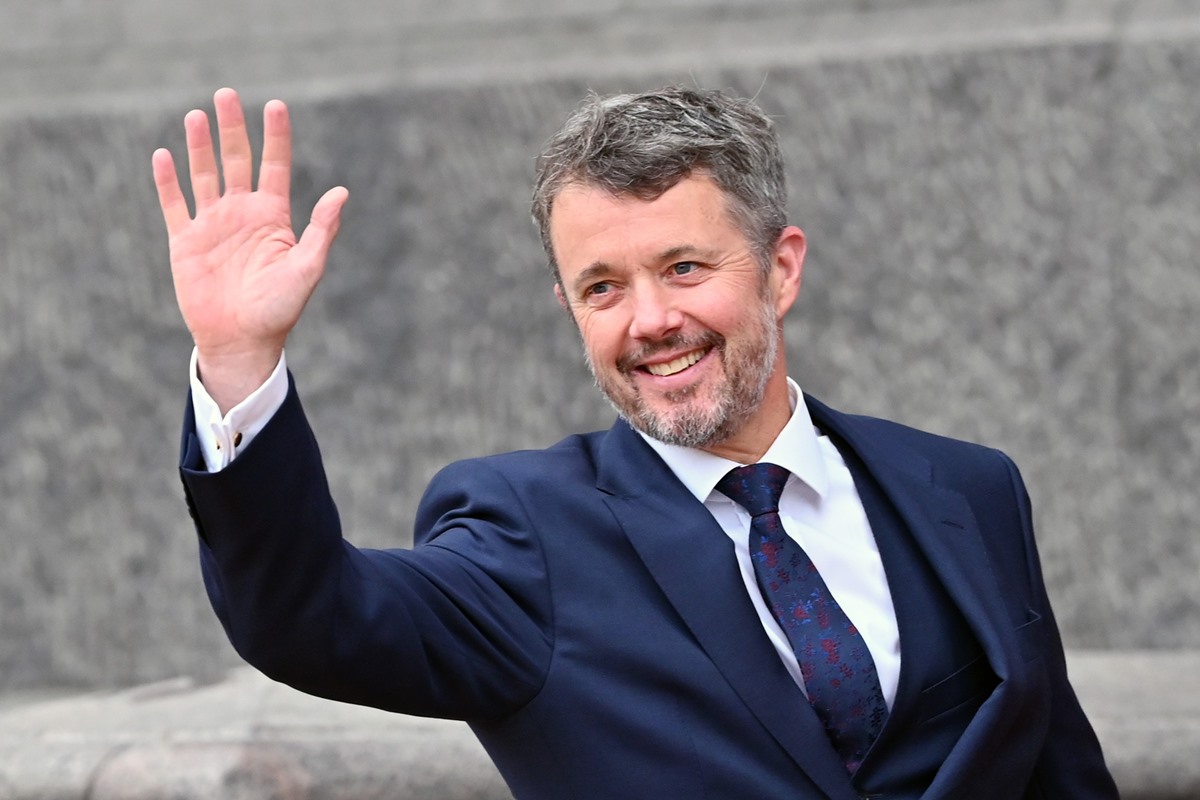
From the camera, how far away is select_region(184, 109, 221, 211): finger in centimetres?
180

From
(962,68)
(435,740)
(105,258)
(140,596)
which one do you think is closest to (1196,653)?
(962,68)

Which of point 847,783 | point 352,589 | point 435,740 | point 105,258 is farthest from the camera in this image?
point 105,258

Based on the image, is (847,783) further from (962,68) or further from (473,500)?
(962,68)

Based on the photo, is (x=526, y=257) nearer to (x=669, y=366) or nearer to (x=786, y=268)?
(x=786, y=268)

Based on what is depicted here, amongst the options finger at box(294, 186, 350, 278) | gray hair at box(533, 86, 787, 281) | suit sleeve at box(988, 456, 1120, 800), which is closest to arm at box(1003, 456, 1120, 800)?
suit sleeve at box(988, 456, 1120, 800)

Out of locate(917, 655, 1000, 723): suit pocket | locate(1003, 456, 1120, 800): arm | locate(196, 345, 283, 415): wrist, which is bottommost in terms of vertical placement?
locate(1003, 456, 1120, 800): arm

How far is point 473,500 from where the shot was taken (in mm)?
2141

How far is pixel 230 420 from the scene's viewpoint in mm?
1689

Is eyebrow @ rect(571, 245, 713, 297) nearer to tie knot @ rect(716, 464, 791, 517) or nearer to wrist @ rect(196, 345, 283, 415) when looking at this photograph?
tie knot @ rect(716, 464, 791, 517)

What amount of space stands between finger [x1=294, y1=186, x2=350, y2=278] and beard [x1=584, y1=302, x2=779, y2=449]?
20.0 inches

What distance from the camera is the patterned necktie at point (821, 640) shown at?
2098mm

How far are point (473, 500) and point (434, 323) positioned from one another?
1.55 metres

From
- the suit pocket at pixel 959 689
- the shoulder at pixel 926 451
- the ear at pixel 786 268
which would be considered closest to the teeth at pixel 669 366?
the ear at pixel 786 268

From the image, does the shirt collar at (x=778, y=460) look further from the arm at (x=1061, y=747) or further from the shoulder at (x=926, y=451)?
the arm at (x=1061, y=747)
